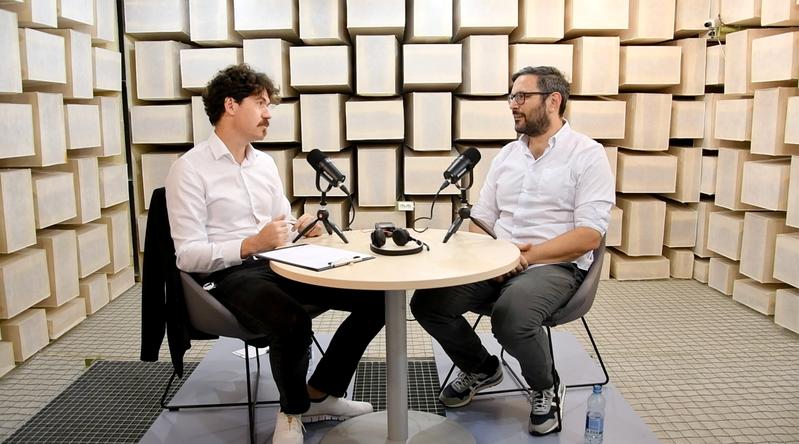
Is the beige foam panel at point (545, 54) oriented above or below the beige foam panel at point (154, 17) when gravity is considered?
below

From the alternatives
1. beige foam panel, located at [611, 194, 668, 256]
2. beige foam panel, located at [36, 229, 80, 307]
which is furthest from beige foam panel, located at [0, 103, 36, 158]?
beige foam panel, located at [611, 194, 668, 256]

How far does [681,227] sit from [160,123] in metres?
3.59

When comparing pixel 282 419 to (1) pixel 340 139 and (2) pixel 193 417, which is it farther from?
(1) pixel 340 139

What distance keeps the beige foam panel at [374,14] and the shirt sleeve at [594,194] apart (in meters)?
1.98

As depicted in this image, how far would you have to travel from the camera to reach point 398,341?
2.18 m

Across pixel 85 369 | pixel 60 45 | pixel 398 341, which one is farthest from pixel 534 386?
pixel 60 45

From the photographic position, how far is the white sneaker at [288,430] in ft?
7.03

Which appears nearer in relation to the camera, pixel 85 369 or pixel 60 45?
pixel 85 369

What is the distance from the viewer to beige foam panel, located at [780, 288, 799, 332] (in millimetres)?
3402

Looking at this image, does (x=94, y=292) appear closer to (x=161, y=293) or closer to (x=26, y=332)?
(x=26, y=332)

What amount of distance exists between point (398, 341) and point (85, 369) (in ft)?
5.65

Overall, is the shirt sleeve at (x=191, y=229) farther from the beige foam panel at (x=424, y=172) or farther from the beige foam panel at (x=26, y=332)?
the beige foam panel at (x=424, y=172)

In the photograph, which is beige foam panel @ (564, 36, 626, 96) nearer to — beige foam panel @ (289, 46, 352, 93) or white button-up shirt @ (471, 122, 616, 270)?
beige foam panel @ (289, 46, 352, 93)

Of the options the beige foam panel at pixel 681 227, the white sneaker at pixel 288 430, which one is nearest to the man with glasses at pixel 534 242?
the white sneaker at pixel 288 430
